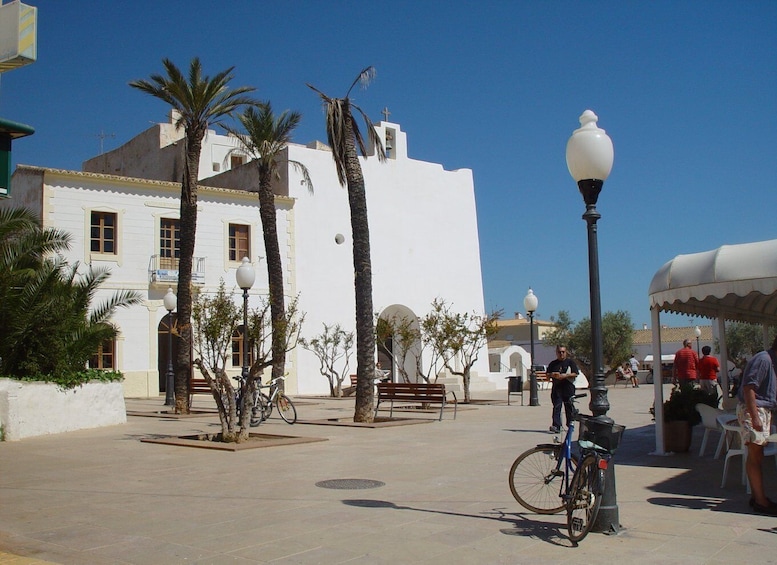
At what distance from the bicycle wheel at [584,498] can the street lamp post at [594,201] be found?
206mm

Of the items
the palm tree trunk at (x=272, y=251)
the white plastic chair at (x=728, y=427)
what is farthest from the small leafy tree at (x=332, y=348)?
the white plastic chair at (x=728, y=427)

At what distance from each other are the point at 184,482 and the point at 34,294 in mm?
7339

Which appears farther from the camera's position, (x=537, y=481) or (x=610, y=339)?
(x=610, y=339)

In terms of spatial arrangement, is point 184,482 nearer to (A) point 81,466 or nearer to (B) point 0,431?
(A) point 81,466

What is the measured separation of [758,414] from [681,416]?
14.8 feet

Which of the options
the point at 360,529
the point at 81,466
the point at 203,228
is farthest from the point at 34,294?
the point at 203,228

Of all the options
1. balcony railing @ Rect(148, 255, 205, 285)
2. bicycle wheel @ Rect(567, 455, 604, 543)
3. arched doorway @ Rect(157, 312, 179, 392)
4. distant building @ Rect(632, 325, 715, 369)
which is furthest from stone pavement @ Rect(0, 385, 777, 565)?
distant building @ Rect(632, 325, 715, 369)

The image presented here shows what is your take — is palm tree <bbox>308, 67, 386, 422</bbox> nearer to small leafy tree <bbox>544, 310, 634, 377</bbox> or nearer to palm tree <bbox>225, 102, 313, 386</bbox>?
palm tree <bbox>225, 102, 313, 386</bbox>

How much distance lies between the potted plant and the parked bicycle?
458cm

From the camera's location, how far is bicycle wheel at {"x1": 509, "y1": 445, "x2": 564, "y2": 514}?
24.0 ft

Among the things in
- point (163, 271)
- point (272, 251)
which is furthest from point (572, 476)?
point (163, 271)

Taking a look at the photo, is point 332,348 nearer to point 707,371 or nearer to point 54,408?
point 54,408

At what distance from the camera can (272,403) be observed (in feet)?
57.3

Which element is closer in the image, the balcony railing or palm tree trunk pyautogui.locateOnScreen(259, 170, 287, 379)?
palm tree trunk pyautogui.locateOnScreen(259, 170, 287, 379)
